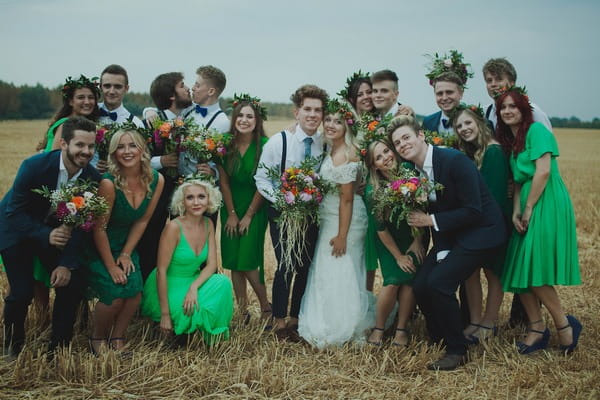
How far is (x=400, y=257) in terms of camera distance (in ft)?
19.6

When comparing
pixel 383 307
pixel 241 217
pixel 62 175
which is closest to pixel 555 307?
pixel 383 307

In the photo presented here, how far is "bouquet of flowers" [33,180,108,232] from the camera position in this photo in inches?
198

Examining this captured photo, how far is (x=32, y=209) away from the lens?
5.36 m

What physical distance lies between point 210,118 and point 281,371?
310 centimetres

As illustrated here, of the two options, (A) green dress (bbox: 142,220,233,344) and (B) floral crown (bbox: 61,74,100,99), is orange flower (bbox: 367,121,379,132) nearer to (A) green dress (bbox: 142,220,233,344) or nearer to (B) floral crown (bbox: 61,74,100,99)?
(A) green dress (bbox: 142,220,233,344)

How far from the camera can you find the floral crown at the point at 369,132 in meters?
5.93

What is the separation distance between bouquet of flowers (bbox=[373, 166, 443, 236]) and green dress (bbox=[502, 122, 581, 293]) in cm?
103

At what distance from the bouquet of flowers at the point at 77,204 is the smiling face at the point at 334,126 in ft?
7.85

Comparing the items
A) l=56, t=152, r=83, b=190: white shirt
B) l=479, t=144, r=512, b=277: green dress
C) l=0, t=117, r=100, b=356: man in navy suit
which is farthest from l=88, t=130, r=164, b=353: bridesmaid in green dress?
l=479, t=144, r=512, b=277: green dress

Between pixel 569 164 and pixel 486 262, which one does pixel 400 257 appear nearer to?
pixel 486 262

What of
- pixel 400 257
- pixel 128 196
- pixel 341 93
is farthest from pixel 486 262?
pixel 128 196

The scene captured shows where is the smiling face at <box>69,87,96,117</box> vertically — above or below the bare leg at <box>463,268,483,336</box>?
above

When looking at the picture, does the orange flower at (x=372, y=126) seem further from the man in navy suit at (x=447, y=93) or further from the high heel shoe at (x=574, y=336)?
the high heel shoe at (x=574, y=336)

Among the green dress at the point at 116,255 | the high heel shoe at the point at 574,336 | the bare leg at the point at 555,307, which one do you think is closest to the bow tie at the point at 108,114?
the green dress at the point at 116,255
